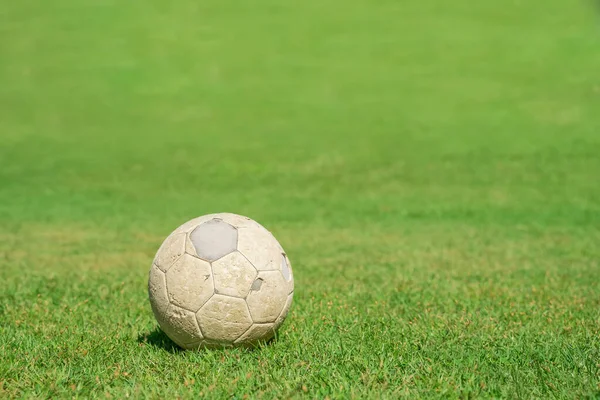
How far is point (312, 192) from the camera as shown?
1781cm

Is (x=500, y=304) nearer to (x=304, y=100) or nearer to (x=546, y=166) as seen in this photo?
(x=546, y=166)

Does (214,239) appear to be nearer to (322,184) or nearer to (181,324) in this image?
(181,324)

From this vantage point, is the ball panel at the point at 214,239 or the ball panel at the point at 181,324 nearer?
the ball panel at the point at 181,324

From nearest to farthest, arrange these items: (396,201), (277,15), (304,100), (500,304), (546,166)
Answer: (500,304)
(396,201)
(546,166)
(304,100)
(277,15)

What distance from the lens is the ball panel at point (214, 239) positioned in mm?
6051

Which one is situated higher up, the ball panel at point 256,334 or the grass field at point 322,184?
the ball panel at point 256,334

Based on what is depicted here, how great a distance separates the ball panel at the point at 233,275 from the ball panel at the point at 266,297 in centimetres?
7

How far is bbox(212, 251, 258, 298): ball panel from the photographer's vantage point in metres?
5.93

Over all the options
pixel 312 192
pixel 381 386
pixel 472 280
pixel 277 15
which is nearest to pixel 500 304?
pixel 472 280

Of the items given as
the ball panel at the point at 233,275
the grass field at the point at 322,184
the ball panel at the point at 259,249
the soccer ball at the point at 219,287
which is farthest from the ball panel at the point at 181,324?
the ball panel at the point at 259,249

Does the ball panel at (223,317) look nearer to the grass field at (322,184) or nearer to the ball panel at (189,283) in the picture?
the ball panel at (189,283)

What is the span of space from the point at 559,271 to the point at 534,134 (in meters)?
12.4

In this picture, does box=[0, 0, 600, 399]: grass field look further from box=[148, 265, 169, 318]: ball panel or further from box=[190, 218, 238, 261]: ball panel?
box=[190, 218, 238, 261]: ball panel

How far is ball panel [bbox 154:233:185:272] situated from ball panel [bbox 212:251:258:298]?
0.37 metres
